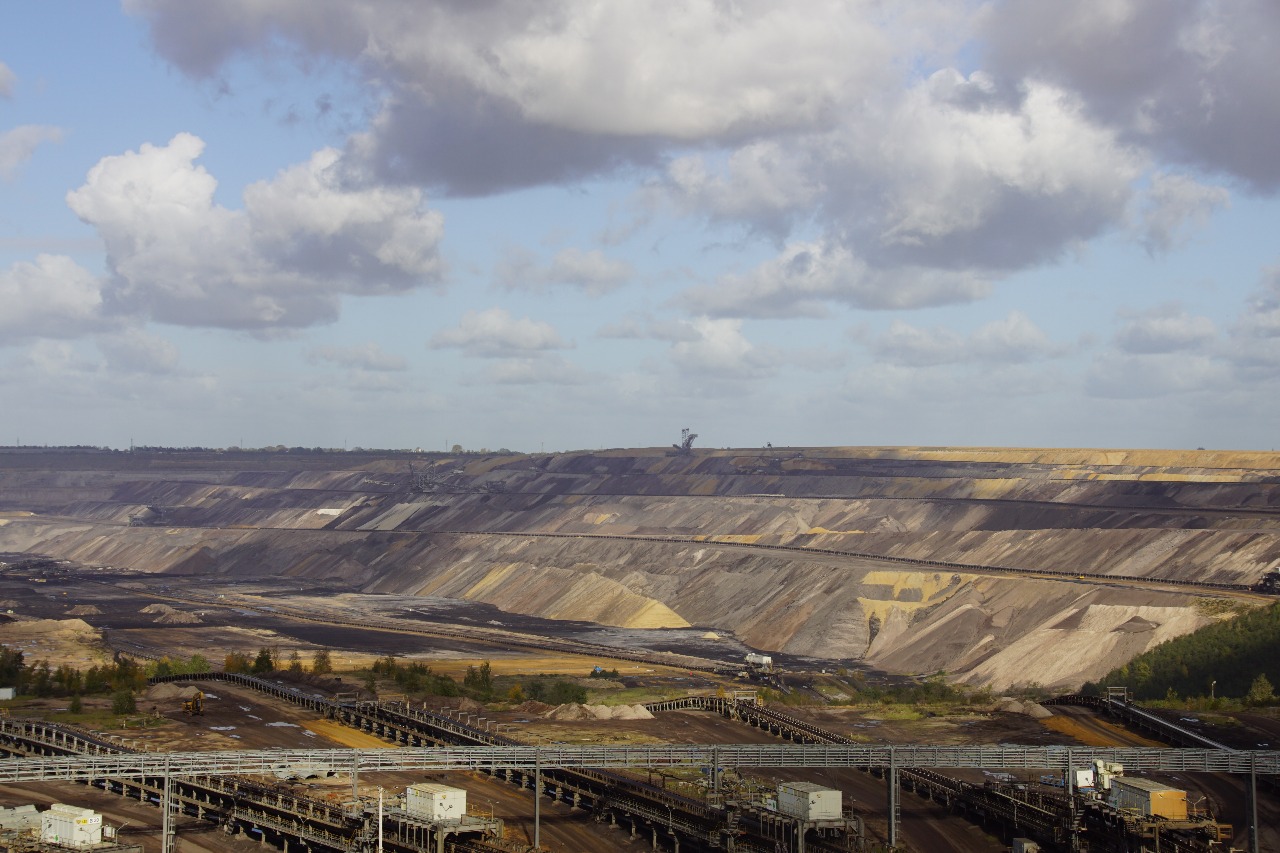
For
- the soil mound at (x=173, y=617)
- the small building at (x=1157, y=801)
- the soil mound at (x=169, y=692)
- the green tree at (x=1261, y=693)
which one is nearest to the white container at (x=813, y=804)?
the small building at (x=1157, y=801)

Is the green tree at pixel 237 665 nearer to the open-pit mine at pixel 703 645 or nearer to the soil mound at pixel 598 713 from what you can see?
the open-pit mine at pixel 703 645

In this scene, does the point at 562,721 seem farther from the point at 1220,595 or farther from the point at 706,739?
the point at 1220,595

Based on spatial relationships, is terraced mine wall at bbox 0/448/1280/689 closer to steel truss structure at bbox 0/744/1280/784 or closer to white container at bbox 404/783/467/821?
steel truss structure at bbox 0/744/1280/784

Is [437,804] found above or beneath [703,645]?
above

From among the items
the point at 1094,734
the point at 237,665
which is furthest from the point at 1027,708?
the point at 237,665

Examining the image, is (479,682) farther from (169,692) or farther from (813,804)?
(813,804)

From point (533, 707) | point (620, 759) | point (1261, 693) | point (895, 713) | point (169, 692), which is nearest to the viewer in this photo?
point (620, 759)
